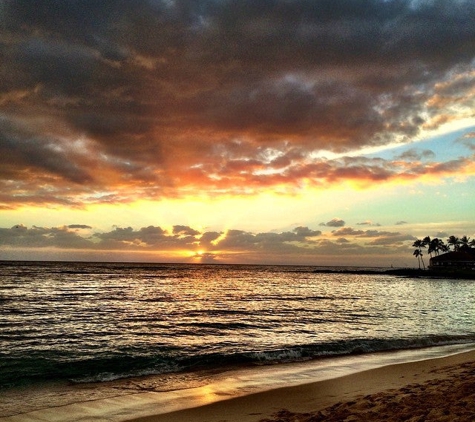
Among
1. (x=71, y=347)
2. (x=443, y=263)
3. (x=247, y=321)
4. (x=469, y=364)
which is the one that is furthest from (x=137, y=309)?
(x=443, y=263)

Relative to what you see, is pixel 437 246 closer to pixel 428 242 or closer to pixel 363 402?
pixel 428 242

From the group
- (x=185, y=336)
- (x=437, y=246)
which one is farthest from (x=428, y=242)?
(x=185, y=336)

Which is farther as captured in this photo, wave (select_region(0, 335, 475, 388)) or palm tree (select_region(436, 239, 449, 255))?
palm tree (select_region(436, 239, 449, 255))

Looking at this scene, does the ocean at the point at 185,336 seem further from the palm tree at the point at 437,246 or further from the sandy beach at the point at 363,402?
the palm tree at the point at 437,246

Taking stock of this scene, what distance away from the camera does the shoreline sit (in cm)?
1020

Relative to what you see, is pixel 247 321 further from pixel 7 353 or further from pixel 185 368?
pixel 7 353

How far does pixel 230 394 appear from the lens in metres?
12.1

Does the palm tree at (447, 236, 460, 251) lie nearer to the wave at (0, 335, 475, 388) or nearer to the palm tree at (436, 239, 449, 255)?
the palm tree at (436, 239, 449, 255)

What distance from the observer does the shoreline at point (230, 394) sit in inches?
401

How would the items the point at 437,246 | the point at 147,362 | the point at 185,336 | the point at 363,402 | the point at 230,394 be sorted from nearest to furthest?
the point at 363,402, the point at 230,394, the point at 147,362, the point at 185,336, the point at 437,246

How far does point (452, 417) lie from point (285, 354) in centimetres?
1135

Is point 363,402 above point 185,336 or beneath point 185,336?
above

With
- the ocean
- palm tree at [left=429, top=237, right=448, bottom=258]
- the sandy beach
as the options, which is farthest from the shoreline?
palm tree at [left=429, top=237, right=448, bottom=258]

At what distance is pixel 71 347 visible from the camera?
1909 centimetres
